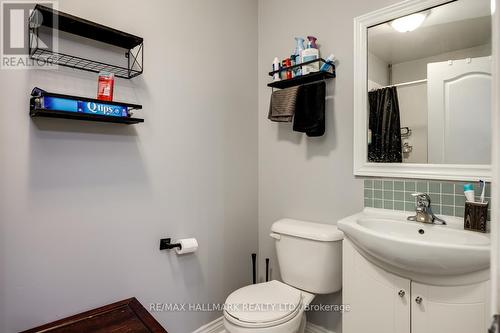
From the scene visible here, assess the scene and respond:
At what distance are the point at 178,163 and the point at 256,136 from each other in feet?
2.43

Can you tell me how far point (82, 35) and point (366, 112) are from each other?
5.08ft

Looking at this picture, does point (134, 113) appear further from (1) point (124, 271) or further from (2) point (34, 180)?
(1) point (124, 271)

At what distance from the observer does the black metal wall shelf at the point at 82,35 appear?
1.16 meters

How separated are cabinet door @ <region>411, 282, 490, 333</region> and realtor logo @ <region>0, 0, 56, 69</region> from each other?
1.92 metres

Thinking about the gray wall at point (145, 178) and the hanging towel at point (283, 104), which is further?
the hanging towel at point (283, 104)

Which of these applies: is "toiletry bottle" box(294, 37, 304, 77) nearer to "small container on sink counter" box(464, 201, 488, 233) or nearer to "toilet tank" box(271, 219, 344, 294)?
"toilet tank" box(271, 219, 344, 294)

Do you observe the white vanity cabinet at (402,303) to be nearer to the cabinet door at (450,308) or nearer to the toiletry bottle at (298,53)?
the cabinet door at (450,308)

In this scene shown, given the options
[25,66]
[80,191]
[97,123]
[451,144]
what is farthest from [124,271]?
[451,144]

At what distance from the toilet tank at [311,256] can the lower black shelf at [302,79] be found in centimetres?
94

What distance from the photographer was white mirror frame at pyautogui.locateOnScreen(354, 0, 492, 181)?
1.45 metres

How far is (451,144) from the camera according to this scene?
1.42 metres

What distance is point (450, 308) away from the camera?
113cm

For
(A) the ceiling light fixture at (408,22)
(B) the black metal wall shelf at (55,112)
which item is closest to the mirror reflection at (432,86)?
(A) the ceiling light fixture at (408,22)

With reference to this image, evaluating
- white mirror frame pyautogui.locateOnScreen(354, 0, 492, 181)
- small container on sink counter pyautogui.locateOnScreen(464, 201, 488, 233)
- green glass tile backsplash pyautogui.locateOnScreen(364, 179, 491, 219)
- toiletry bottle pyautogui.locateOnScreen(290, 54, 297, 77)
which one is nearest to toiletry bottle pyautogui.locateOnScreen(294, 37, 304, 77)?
toiletry bottle pyautogui.locateOnScreen(290, 54, 297, 77)
